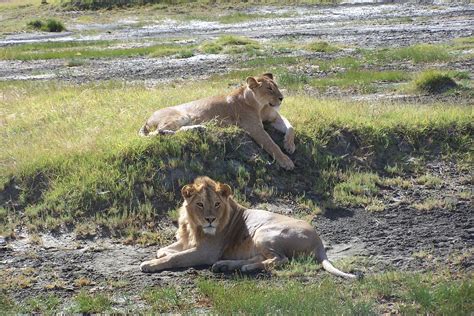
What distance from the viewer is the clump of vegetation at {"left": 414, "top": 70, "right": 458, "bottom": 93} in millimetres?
18938

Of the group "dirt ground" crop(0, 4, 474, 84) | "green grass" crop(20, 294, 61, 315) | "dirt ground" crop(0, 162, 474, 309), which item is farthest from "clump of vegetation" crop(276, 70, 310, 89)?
"green grass" crop(20, 294, 61, 315)

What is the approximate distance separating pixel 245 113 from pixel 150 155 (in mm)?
1715

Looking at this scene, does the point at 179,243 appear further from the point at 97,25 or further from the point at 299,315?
the point at 97,25

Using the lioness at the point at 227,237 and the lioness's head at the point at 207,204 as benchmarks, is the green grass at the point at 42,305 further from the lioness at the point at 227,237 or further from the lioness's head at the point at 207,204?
the lioness's head at the point at 207,204

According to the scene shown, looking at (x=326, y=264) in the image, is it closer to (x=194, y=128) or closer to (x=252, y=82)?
(x=194, y=128)

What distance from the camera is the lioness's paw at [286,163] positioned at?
12172 mm

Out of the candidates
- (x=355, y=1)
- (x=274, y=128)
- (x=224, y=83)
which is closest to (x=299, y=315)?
(x=274, y=128)

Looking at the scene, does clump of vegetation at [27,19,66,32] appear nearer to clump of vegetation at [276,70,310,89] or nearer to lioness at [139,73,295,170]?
clump of vegetation at [276,70,310,89]

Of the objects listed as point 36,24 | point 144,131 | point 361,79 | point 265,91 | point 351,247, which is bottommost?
point 36,24

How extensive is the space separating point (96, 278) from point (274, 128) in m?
4.74

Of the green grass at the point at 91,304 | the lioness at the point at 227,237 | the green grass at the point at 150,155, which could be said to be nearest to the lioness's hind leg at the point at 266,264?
the lioness at the point at 227,237

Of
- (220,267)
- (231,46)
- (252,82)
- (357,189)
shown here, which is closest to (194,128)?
(252,82)

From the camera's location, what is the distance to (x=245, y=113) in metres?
12.7

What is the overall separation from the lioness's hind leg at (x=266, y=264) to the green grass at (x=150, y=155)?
1.82 metres
